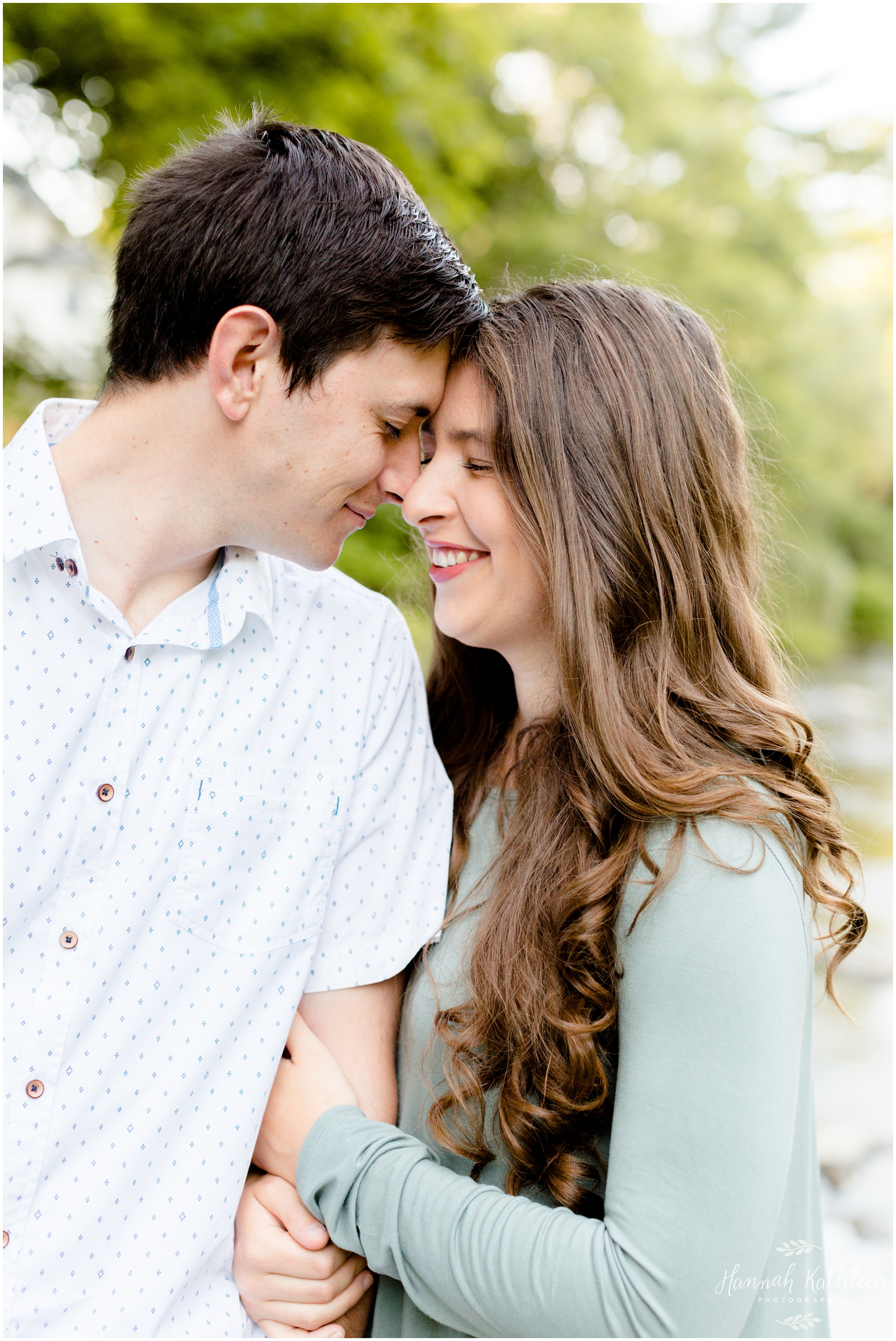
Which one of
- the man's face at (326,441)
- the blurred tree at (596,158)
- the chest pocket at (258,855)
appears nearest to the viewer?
the chest pocket at (258,855)

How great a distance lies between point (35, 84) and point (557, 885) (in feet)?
17.0

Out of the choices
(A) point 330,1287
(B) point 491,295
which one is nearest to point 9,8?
(B) point 491,295

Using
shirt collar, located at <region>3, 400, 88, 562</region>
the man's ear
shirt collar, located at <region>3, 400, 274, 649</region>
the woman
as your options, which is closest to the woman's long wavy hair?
the woman

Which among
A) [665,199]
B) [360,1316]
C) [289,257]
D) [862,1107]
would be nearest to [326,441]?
[289,257]

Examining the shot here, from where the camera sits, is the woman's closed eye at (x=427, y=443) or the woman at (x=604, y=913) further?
the woman's closed eye at (x=427, y=443)

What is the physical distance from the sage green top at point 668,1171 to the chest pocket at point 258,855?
14.8 inches

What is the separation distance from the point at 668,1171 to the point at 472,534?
1034 mm

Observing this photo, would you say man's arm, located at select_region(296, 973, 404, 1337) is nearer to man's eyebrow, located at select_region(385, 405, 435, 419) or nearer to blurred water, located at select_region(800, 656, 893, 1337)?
blurred water, located at select_region(800, 656, 893, 1337)

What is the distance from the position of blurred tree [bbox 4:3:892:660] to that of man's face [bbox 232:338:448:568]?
0.40 m

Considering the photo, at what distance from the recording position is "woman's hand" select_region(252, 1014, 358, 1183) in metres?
1.60

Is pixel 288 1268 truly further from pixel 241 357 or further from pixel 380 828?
pixel 241 357

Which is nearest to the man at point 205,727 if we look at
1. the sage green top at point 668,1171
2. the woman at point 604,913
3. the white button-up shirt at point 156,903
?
the white button-up shirt at point 156,903

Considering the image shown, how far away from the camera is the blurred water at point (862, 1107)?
320 cm

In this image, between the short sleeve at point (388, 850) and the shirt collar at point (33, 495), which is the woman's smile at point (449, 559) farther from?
the shirt collar at point (33, 495)
